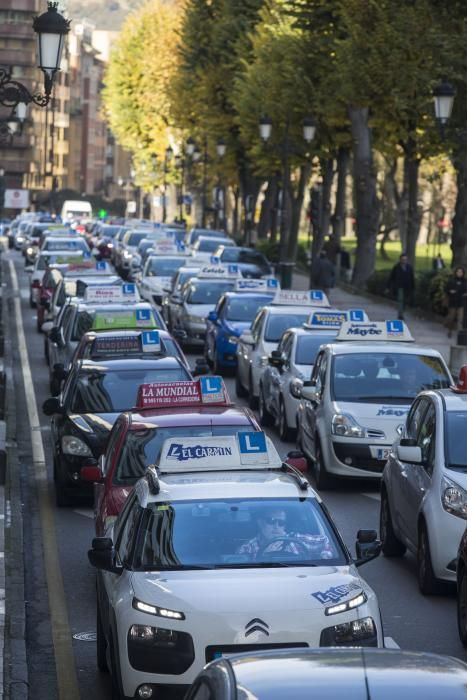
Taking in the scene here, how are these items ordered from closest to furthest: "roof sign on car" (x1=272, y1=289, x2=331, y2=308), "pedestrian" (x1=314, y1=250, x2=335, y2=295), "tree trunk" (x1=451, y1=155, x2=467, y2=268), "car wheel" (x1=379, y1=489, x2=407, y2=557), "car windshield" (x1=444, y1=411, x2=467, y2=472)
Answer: "car windshield" (x1=444, y1=411, x2=467, y2=472) < "car wheel" (x1=379, y1=489, x2=407, y2=557) < "roof sign on car" (x1=272, y1=289, x2=331, y2=308) < "tree trunk" (x1=451, y1=155, x2=467, y2=268) < "pedestrian" (x1=314, y1=250, x2=335, y2=295)

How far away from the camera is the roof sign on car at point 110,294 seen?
28328 mm

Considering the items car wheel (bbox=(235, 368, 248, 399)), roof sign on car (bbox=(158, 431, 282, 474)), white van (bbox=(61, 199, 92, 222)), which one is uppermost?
roof sign on car (bbox=(158, 431, 282, 474))

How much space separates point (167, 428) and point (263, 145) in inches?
2242

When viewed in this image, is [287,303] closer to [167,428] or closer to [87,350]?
[87,350]

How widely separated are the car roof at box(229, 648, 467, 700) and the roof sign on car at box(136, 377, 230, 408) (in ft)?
30.6

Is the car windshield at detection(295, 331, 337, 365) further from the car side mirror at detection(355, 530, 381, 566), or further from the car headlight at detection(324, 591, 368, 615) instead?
the car headlight at detection(324, 591, 368, 615)

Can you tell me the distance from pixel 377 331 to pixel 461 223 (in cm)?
2393

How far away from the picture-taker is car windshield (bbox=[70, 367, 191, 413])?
57.8 ft

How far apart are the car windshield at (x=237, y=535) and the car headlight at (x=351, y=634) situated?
581 mm

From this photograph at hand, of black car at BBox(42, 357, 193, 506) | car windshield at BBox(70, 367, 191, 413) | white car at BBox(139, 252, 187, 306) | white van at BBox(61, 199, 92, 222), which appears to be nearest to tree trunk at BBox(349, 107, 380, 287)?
white car at BBox(139, 252, 187, 306)

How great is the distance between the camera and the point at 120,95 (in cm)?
12419

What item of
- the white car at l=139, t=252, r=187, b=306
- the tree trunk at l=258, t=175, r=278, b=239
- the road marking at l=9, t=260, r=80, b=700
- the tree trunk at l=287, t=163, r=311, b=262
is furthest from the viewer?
the tree trunk at l=258, t=175, r=278, b=239

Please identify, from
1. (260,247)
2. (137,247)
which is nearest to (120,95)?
(260,247)

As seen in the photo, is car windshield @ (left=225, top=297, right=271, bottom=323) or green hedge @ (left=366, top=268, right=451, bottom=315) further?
green hedge @ (left=366, top=268, right=451, bottom=315)
